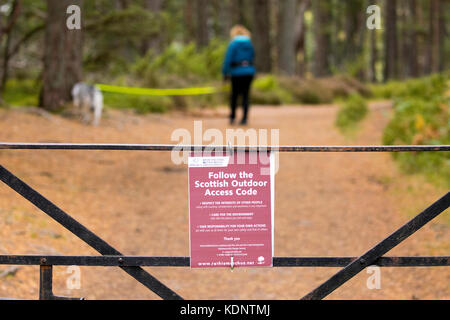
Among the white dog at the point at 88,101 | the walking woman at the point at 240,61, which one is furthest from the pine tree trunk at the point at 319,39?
the white dog at the point at 88,101

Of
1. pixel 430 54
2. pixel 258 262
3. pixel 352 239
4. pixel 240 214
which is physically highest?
pixel 430 54

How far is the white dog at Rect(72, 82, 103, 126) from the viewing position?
1349cm

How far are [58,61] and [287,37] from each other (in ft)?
54.8

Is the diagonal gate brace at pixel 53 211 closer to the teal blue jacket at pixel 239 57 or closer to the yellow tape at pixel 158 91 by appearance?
the teal blue jacket at pixel 239 57

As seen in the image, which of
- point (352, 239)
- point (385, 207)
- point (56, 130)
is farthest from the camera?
point (56, 130)

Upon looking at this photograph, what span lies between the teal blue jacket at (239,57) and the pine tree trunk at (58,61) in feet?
10.3

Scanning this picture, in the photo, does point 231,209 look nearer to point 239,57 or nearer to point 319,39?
point 239,57

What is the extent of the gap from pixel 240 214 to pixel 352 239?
4.39 meters

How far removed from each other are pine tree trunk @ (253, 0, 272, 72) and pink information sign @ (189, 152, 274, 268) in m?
24.0

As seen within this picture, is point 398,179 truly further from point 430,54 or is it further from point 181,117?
point 430,54
